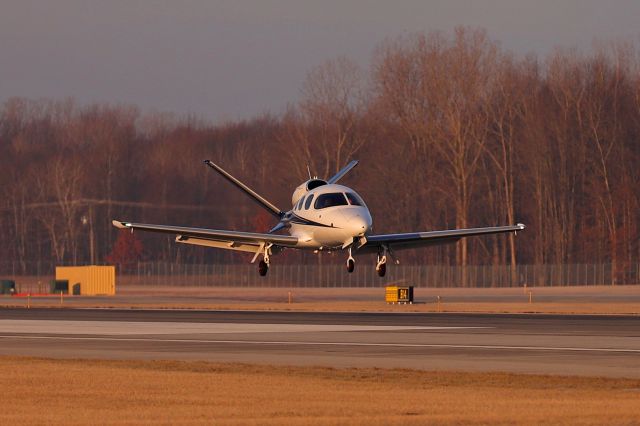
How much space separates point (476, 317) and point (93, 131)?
119623mm

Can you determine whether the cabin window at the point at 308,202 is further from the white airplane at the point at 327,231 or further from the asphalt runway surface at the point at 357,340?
the asphalt runway surface at the point at 357,340

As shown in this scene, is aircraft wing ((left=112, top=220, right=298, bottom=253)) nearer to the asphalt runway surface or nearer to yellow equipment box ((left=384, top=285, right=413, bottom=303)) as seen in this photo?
the asphalt runway surface

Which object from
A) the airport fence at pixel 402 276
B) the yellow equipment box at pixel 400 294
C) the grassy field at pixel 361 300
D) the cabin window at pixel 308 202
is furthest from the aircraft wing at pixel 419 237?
the airport fence at pixel 402 276

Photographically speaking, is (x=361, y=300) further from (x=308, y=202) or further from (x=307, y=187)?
(x=308, y=202)

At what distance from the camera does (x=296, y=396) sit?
2762 cm

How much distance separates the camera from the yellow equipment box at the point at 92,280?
389 feet

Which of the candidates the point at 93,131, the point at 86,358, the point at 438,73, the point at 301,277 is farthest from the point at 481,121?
the point at 86,358

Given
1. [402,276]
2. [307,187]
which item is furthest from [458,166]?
[307,187]

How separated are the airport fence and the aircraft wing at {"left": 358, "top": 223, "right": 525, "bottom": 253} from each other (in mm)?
68227

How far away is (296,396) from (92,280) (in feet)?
310

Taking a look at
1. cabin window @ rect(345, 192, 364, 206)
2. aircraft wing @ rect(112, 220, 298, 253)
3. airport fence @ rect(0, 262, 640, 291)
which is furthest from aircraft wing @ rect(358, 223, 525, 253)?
airport fence @ rect(0, 262, 640, 291)

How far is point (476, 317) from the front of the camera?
68.5 metres

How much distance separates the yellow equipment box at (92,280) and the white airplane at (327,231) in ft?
208

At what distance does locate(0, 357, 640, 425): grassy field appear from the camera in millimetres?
23828
